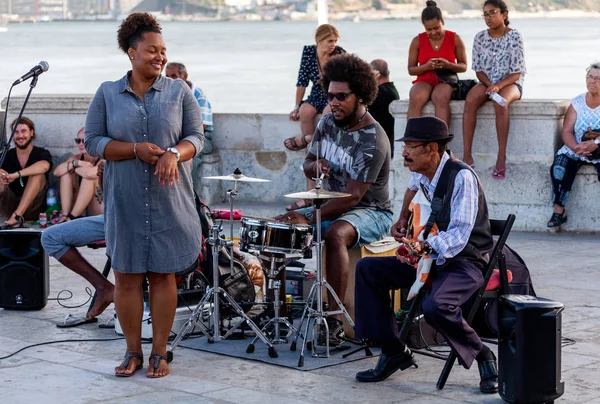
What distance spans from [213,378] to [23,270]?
2229mm

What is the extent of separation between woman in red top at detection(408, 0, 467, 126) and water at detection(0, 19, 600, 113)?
22.1m

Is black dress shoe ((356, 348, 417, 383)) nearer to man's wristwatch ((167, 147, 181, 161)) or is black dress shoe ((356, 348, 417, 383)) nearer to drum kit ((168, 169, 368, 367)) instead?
drum kit ((168, 169, 368, 367))

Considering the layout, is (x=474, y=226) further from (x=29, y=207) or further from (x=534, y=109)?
(x=29, y=207)

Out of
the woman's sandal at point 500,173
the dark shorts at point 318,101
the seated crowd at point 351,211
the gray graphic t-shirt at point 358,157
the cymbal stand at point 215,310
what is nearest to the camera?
the seated crowd at point 351,211

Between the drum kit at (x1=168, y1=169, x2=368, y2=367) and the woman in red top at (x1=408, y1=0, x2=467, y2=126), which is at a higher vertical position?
the woman in red top at (x1=408, y1=0, x2=467, y2=126)

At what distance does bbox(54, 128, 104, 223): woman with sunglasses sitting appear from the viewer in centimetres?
1188

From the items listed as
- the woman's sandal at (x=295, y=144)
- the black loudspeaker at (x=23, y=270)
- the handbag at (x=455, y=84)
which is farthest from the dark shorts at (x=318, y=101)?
the black loudspeaker at (x=23, y=270)

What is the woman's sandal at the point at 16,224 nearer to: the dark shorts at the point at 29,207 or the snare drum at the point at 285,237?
the dark shorts at the point at 29,207

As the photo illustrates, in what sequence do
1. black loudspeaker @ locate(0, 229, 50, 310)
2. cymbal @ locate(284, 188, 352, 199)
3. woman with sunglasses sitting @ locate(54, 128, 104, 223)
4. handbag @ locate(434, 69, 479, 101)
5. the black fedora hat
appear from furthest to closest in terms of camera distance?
woman with sunglasses sitting @ locate(54, 128, 104, 223) < handbag @ locate(434, 69, 479, 101) < black loudspeaker @ locate(0, 229, 50, 310) < cymbal @ locate(284, 188, 352, 199) < the black fedora hat

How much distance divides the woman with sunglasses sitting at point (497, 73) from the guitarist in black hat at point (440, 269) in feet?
14.8

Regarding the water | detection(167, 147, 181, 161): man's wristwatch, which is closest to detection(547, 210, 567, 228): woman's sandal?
detection(167, 147, 181, 161): man's wristwatch

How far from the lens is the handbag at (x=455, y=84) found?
11156mm

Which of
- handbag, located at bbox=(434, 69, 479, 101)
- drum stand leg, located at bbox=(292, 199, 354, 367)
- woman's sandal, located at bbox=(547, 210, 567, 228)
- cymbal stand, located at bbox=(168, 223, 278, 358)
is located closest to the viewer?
drum stand leg, located at bbox=(292, 199, 354, 367)

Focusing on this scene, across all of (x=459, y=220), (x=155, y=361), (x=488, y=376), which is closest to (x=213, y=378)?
(x=155, y=361)
